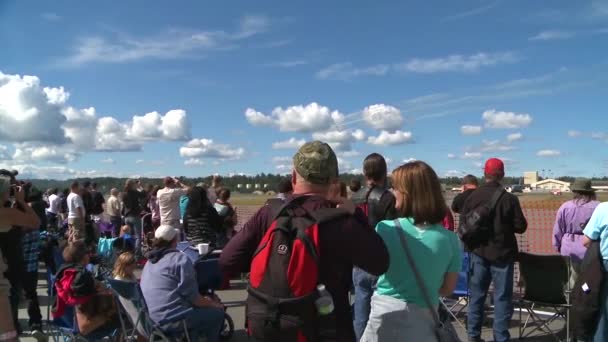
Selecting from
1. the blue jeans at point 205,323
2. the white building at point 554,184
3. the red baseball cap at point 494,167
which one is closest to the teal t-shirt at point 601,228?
the red baseball cap at point 494,167

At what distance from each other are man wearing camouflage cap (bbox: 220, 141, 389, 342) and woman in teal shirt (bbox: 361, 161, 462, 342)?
0.34 metres

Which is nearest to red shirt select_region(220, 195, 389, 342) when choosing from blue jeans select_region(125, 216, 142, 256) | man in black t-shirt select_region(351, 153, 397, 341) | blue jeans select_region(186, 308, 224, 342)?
man in black t-shirt select_region(351, 153, 397, 341)

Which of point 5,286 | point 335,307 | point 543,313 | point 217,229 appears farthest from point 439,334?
point 217,229

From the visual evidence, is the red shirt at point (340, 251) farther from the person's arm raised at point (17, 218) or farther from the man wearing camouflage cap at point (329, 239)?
the person's arm raised at point (17, 218)

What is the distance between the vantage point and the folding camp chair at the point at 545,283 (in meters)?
5.60

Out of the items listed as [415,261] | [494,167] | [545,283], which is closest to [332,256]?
[415,261]

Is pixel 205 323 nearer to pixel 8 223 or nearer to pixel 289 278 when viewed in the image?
pixel 8 223

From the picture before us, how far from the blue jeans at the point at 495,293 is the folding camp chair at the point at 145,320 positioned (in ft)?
9.48

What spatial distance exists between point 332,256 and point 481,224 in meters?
3.39

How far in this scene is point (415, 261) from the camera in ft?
8.52

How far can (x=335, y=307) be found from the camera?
229 cm

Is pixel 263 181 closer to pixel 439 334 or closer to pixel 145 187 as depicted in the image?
pixel 145 187

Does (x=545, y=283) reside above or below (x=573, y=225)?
below

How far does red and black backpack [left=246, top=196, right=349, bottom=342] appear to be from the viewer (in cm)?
215
